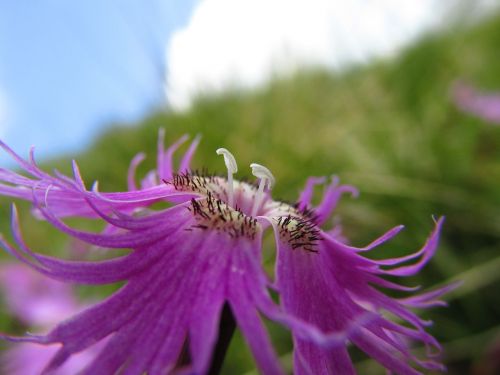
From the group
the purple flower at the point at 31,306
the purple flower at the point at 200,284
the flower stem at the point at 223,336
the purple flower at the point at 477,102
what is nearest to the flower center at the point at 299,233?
the purple flower at the point at 200,284

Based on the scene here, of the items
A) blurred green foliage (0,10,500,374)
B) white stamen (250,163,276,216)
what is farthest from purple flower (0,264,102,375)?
white stamen (250,163,276,216)

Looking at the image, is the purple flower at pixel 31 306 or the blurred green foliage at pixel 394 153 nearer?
the purple flower at pixel 31 306

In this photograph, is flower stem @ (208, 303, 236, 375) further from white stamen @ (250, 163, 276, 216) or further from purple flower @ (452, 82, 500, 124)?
purple flower @ (452, 82, 500, 124)

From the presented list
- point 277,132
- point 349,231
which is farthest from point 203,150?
point 349,231

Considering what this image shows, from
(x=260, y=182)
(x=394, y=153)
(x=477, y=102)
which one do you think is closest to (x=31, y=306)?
(x=260, y=182)

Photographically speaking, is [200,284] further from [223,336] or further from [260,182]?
[260,182]

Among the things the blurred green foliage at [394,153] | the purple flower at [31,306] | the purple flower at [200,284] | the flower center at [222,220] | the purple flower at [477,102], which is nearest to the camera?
the purple flower at [200,284]

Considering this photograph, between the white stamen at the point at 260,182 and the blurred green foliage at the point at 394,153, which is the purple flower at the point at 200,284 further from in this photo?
the blurred green foliage at the point at 394,153
